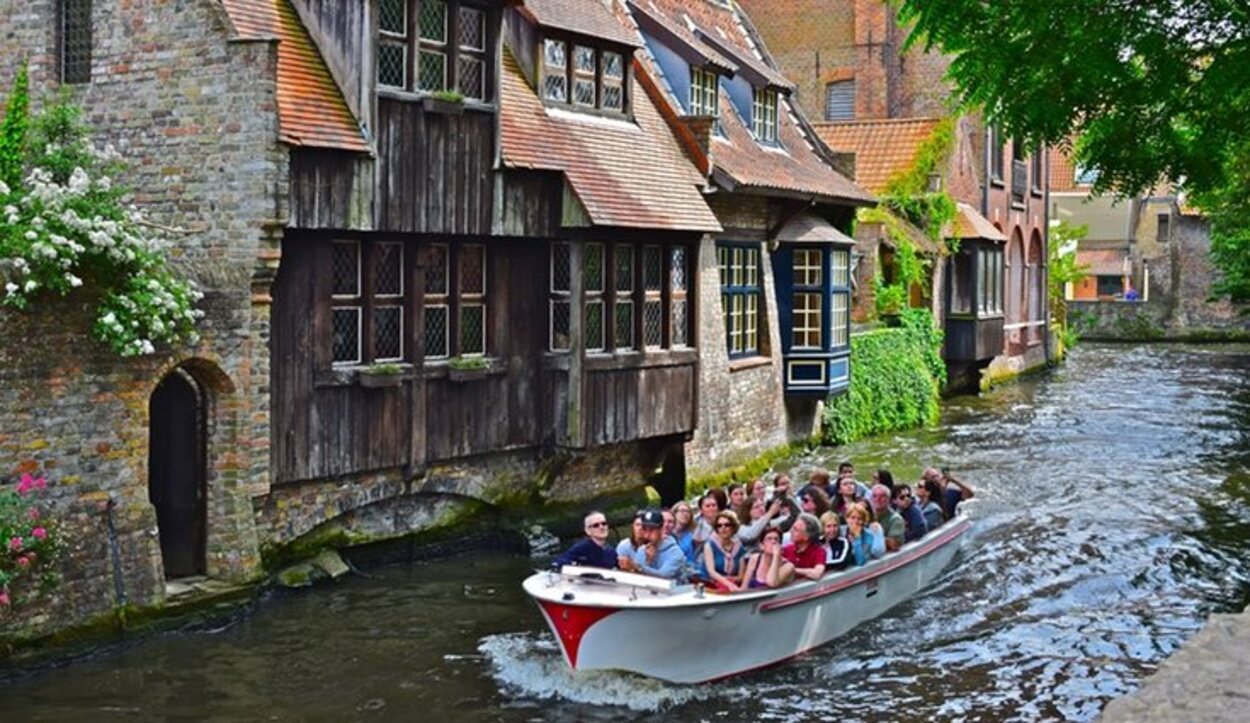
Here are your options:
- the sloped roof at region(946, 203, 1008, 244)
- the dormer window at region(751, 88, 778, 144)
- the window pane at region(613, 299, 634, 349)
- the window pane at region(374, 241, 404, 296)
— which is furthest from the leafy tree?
the sloped roof at region(946, 203, 1008, 244)

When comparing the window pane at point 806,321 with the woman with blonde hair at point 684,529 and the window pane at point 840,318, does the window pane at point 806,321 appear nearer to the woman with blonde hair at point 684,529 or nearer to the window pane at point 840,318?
the window pane at point 840,318

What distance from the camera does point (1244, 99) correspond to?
465 inches

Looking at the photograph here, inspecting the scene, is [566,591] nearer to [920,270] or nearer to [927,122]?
[920,270]

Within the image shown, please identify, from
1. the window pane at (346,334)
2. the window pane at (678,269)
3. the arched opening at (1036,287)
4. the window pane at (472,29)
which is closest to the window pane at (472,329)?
the window pane at (346,334)

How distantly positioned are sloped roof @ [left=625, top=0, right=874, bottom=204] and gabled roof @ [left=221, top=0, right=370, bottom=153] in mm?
7473

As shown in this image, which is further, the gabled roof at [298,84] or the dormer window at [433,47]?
the dormer window at [433,47]

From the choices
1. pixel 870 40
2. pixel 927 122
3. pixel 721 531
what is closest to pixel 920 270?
pixel 927 122

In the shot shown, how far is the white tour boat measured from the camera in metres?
12.2

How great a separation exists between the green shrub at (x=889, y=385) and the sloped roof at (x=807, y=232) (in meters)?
3.24

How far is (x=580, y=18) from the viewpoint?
1894 cm

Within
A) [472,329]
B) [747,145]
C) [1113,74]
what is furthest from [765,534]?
[747,145]

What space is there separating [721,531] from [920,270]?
20.2 m

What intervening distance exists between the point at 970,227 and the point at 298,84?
23.4 metres

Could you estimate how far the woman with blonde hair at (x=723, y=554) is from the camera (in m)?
13.4
